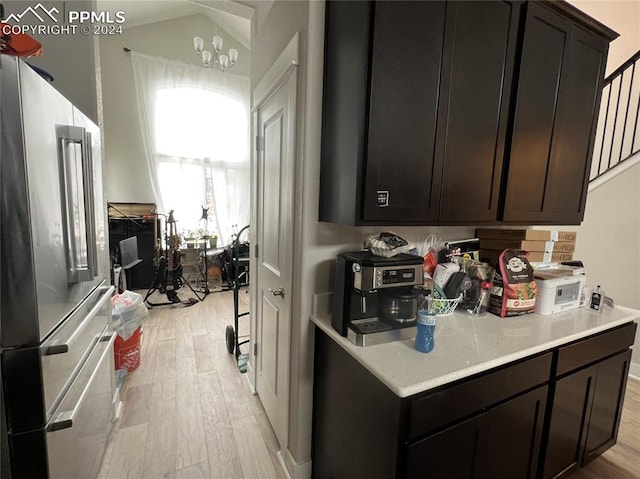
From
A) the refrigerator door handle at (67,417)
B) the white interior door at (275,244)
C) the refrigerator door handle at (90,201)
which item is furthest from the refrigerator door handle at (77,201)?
the white interior door at (275,244)

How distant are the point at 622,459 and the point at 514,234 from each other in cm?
151

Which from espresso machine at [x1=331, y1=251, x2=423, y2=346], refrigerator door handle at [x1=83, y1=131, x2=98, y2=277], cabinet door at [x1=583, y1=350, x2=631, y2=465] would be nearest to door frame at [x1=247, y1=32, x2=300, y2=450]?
espresso machine at [x1=331, y1=251, x2=423, y2=346]

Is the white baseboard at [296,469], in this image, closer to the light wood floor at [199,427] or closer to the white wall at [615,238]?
the light wood floor at [199,427]

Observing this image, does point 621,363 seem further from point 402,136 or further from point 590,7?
point 590,7

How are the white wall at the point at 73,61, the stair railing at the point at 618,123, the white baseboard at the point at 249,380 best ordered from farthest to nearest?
the stair railing at the point at 618,123, the white baseboard at the point at 249,380, the white wall at the point at 73,61

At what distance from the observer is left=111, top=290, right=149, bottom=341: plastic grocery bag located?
2.18m

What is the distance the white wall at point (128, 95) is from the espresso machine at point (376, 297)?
4.79 metres

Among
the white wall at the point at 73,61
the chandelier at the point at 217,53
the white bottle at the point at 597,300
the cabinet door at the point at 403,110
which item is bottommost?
the white bottle at the point at 597,300

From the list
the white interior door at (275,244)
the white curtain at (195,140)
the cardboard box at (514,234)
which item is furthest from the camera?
the white curtain at (195,140)

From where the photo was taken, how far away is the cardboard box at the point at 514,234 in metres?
1.78

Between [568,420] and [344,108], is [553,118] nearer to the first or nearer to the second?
[344,108]

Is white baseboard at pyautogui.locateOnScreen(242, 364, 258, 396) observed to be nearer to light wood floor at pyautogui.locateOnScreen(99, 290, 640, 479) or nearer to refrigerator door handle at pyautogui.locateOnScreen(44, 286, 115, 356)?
light wood floor at pyautogui.locateOnScreen(99, 290, 640, 479)

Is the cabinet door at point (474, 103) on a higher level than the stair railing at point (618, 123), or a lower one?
lower

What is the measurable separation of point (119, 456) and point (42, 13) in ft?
8.16
